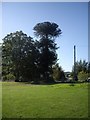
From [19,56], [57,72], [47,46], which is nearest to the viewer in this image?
[19,56]

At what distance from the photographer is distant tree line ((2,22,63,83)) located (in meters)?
71.9

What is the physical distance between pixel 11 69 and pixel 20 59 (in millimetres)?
3547

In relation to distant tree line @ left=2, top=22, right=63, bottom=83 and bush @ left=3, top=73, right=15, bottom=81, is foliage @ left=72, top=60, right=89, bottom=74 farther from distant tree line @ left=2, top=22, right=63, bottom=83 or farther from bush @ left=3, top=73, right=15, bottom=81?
bush @ left=3, top=73, right=15, bottom=81

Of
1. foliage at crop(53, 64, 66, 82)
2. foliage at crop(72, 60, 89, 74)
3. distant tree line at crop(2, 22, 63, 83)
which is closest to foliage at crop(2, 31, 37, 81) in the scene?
distant tree line at crop(2, 22, 63, 83)

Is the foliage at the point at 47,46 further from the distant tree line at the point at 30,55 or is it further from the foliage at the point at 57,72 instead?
the foliage at the point at 57,72

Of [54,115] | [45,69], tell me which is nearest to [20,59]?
[45,69]

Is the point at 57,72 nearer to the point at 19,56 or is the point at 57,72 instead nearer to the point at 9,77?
the point at 19,56

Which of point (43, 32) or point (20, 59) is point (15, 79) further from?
point (43, 32)

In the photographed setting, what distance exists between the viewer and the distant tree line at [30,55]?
71.9 metres

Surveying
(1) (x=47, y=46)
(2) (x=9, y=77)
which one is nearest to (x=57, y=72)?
(1) (x=47, y=46)

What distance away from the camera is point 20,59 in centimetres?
7144

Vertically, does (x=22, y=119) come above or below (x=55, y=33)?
below

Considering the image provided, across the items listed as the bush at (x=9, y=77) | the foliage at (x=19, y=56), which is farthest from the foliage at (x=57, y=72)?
the bush at (x=9, y=77)

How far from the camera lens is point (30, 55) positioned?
238ft
